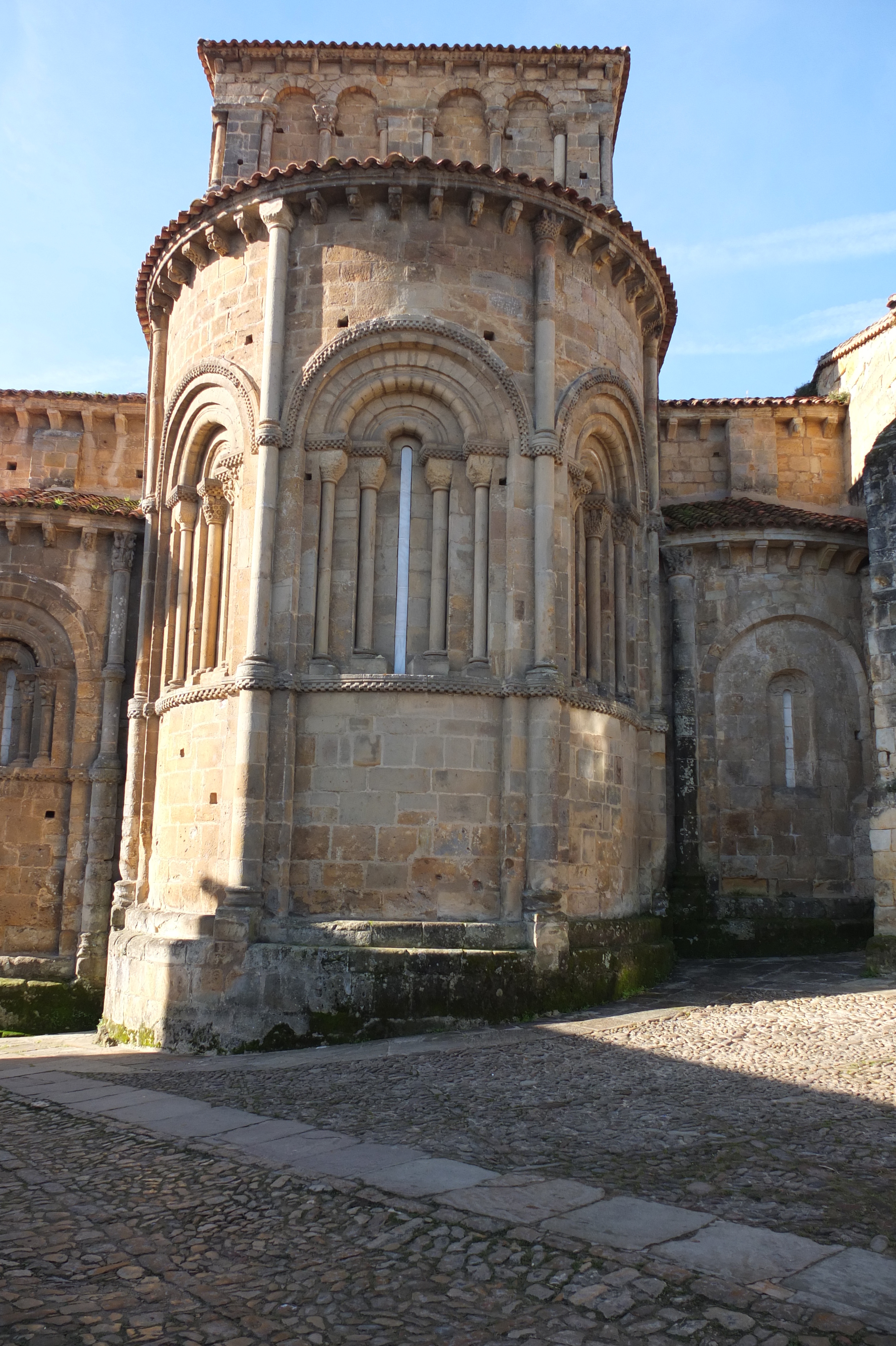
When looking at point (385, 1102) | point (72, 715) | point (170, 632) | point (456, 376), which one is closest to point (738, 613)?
point (456, 376)

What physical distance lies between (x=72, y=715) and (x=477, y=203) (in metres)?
8.71

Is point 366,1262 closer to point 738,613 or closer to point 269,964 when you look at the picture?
point 269,964

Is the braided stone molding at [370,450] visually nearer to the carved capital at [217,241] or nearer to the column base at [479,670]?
the column base at [479,670]

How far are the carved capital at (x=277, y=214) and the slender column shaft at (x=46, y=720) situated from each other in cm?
711

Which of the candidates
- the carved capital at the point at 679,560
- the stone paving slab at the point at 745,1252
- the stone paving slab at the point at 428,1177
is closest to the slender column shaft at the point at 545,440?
the carved capital at the point at 679,560

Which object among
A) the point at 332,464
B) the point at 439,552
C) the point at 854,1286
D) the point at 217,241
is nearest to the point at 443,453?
the point at 439,552

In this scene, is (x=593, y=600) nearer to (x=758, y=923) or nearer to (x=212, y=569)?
(x=212, y=569)

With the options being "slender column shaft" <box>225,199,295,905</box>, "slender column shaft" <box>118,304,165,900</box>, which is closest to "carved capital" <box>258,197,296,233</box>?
"slender column shaft" <box>225,199,295,905</box>

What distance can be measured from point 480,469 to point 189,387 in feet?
12.6

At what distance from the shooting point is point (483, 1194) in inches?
210

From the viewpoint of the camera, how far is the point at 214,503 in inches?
508

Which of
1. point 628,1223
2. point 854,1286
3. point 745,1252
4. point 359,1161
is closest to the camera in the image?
point 854,1286

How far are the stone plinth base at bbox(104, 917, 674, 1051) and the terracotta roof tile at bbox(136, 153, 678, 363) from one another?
797 centimetres

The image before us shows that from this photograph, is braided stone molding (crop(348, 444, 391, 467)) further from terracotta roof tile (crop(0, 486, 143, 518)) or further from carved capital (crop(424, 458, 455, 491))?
terracotta roof tile (crop(0, 486, 143, 518))
